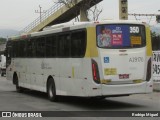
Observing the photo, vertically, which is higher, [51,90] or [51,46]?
[51,46]

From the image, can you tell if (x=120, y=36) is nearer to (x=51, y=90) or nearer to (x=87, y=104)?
(x=87, y=104)

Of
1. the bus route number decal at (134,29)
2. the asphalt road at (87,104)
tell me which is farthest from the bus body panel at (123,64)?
the asphalt road at (87,104)

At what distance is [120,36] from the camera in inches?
620

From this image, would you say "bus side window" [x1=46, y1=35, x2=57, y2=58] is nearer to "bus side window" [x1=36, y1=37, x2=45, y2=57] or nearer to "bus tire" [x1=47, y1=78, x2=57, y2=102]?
"bus side window" [x1=36, y1=37, x2=45, y2=57]

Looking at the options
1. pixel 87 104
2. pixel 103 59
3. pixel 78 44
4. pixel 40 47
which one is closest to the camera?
pixel 103 59

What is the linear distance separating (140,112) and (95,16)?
34.7 metres

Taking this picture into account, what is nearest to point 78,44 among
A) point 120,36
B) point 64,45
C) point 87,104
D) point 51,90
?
point 64,45

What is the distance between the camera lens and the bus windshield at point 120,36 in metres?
15.5

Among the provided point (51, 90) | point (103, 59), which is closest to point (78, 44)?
point (103, 59)

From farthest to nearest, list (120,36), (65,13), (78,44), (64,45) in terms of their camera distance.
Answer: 1. (65,13)
2. (64,45)
3. (78,44)
4. (120,36)

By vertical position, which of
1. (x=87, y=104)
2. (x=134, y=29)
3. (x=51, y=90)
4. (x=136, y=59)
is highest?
(x=134, y=29)

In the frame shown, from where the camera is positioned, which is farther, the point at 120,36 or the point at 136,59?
the point at 136,59

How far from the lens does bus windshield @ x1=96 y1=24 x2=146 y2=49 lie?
15523 mm

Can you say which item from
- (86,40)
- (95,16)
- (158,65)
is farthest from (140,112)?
(95,16)
